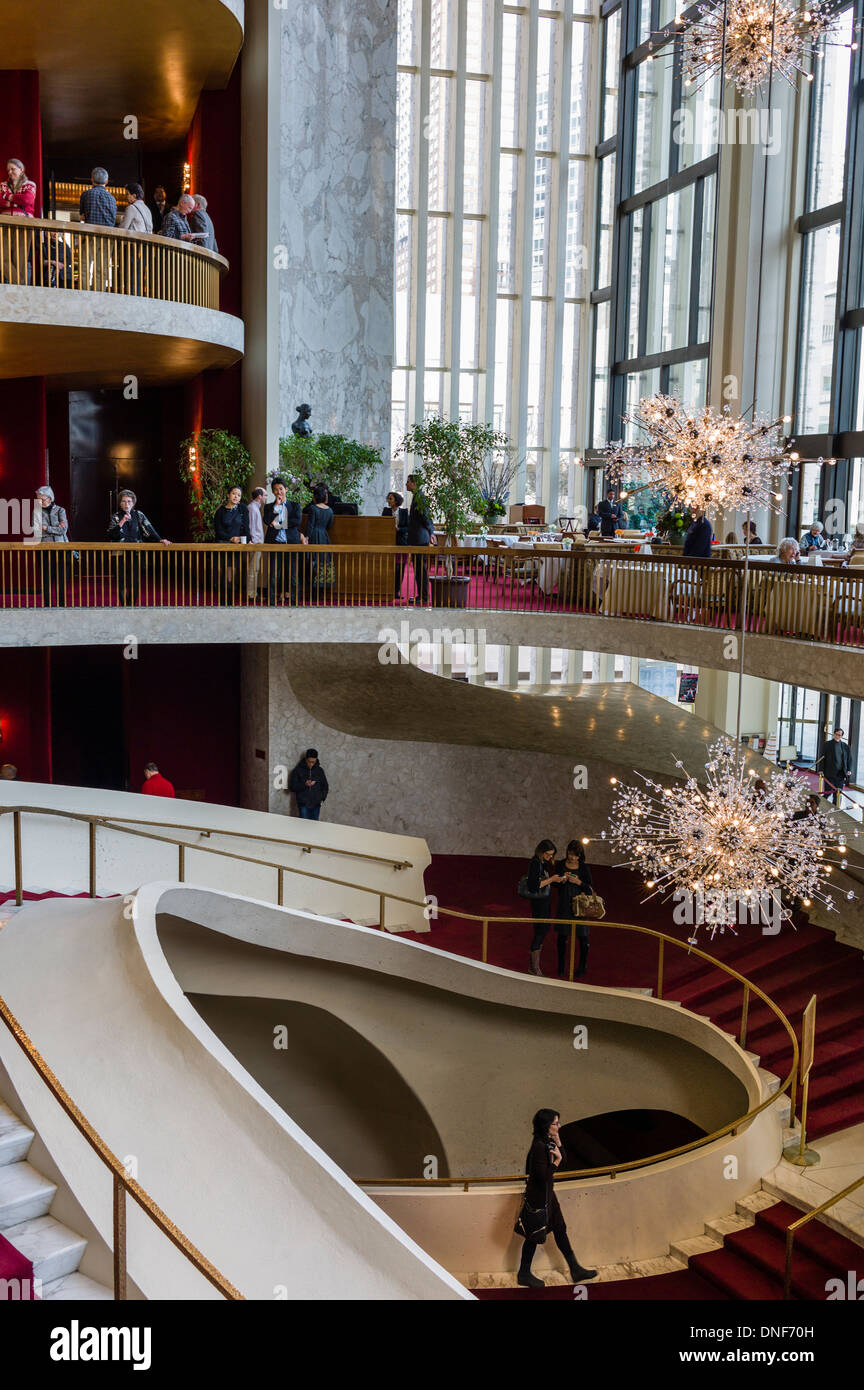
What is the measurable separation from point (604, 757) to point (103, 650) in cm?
895

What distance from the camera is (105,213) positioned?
15.3 meters

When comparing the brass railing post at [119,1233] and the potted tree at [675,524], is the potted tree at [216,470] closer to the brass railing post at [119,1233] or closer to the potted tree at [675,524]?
the potted tree at [675,524]

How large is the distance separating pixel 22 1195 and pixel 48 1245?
0.35m

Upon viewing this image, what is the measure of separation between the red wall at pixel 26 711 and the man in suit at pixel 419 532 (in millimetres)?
6206

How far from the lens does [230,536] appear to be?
52.2 ft

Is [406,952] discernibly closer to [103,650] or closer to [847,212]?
[103,650]

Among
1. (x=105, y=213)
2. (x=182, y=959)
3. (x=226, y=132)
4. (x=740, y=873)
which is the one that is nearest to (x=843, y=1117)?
(x=740, y=873)

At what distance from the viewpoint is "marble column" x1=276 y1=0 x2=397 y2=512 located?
65.9 ft

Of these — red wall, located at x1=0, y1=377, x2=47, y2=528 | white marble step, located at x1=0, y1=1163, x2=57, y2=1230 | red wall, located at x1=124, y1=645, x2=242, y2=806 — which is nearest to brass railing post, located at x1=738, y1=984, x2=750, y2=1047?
white marble step, located at x1=0, y1=1163, x2=57, y2=1230

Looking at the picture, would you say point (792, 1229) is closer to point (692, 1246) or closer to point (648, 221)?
point (692, 1246)

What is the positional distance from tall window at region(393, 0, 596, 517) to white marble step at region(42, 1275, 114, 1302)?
86.5 ft

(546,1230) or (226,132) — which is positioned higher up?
(226,132)

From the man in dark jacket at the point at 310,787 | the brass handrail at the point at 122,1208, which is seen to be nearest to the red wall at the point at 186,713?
the man in dark jacket at the point at 310,787
